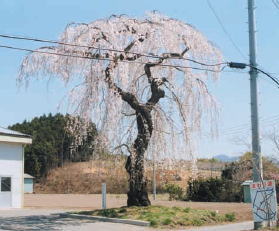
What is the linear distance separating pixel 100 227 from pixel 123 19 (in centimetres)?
896

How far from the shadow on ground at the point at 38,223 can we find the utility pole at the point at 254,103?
723cm

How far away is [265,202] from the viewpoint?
19812 mm

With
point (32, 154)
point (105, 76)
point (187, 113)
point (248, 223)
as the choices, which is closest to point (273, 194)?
point (248, 223)

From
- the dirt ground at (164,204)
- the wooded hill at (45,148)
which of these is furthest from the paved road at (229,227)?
the wooded hill at (45,148)

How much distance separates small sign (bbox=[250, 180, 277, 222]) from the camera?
19766mm

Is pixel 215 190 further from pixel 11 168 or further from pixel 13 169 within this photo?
pixel 11 168

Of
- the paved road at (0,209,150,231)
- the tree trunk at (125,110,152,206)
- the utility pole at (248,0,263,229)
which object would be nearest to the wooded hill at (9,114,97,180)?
the tree trunk at (125,110,152,206)

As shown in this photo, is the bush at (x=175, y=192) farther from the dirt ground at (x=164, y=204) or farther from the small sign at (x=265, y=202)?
the small sign at (x=265, y=202)

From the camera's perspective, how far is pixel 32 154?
77.3 m

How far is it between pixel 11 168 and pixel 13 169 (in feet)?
0.58

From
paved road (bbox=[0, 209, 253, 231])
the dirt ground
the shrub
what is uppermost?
the shrub

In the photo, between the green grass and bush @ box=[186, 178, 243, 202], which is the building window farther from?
bush @ box=[186, 178, 243, 202]

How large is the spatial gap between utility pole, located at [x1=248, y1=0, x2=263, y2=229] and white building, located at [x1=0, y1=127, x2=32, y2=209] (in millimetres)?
18203

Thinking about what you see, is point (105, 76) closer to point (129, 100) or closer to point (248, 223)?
point (129, 100)
